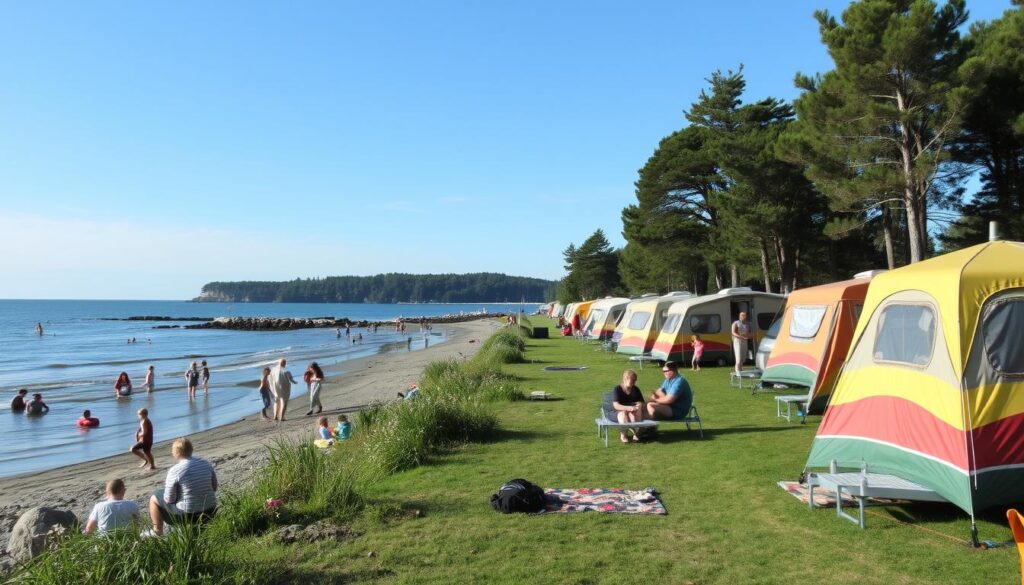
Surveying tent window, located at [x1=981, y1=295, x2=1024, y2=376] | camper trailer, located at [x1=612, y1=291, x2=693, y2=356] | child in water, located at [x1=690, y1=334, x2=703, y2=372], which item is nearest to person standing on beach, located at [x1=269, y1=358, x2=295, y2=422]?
camper trailer, located at [x1=612, y1=291, x2=693, y2=356]

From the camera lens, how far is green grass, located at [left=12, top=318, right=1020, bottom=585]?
5.04 m

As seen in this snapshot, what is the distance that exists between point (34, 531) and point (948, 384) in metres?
8.28

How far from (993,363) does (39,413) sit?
80.9 feet

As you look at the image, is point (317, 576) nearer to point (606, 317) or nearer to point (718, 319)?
point (718, 319)

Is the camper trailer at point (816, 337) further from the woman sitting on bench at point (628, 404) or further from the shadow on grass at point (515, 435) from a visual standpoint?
the shadow on grass at point (515, 435)

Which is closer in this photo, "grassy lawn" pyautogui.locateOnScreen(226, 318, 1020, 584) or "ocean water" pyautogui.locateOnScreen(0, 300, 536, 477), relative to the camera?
"grassy lawn" pyautogui.locateOnScreen(226, 318, 1020, 584)

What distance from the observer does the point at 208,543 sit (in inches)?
201

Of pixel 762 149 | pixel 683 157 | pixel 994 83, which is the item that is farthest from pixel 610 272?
pixel 994 83

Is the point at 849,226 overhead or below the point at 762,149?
below

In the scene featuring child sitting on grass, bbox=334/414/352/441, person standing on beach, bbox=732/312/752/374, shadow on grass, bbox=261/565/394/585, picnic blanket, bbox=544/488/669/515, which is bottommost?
child sitting on grass, bbox=334/414/352/441

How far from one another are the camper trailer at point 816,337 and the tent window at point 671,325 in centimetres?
500

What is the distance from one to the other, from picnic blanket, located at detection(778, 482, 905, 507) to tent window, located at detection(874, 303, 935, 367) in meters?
1.29

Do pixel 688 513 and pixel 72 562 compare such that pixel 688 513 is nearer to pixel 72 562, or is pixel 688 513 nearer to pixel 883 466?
pixel 883 466

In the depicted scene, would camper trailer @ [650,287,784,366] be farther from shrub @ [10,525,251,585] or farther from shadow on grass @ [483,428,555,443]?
shrub @ [10,525,251,585]
